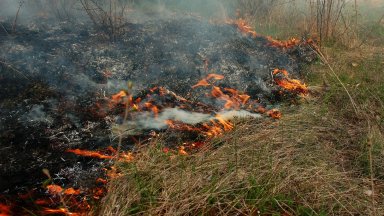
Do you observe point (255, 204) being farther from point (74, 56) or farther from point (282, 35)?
point (282, 35)

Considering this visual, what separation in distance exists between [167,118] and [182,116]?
0.19m

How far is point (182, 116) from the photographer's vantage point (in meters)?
3.70

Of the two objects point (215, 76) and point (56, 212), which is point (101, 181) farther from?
point (215, 76)

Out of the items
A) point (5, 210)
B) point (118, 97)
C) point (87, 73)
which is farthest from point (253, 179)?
point (87, 73)

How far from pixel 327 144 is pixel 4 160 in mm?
3055

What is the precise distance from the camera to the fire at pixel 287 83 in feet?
14.4

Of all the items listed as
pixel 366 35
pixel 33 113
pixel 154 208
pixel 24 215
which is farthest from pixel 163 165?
pixel 366 35

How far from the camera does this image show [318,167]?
8.59ft

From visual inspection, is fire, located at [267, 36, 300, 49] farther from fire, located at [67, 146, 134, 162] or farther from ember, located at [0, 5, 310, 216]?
fire, located at [67, 146, 134, 162]

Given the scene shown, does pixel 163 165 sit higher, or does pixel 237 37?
pixel 237 37

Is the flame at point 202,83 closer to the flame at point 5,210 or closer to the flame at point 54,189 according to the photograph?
the flame at point 54,189

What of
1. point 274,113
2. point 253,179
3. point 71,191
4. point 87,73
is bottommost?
point 71,191

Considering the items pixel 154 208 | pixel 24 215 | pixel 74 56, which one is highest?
pixel 74 56

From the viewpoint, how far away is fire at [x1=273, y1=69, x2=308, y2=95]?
4.40m
